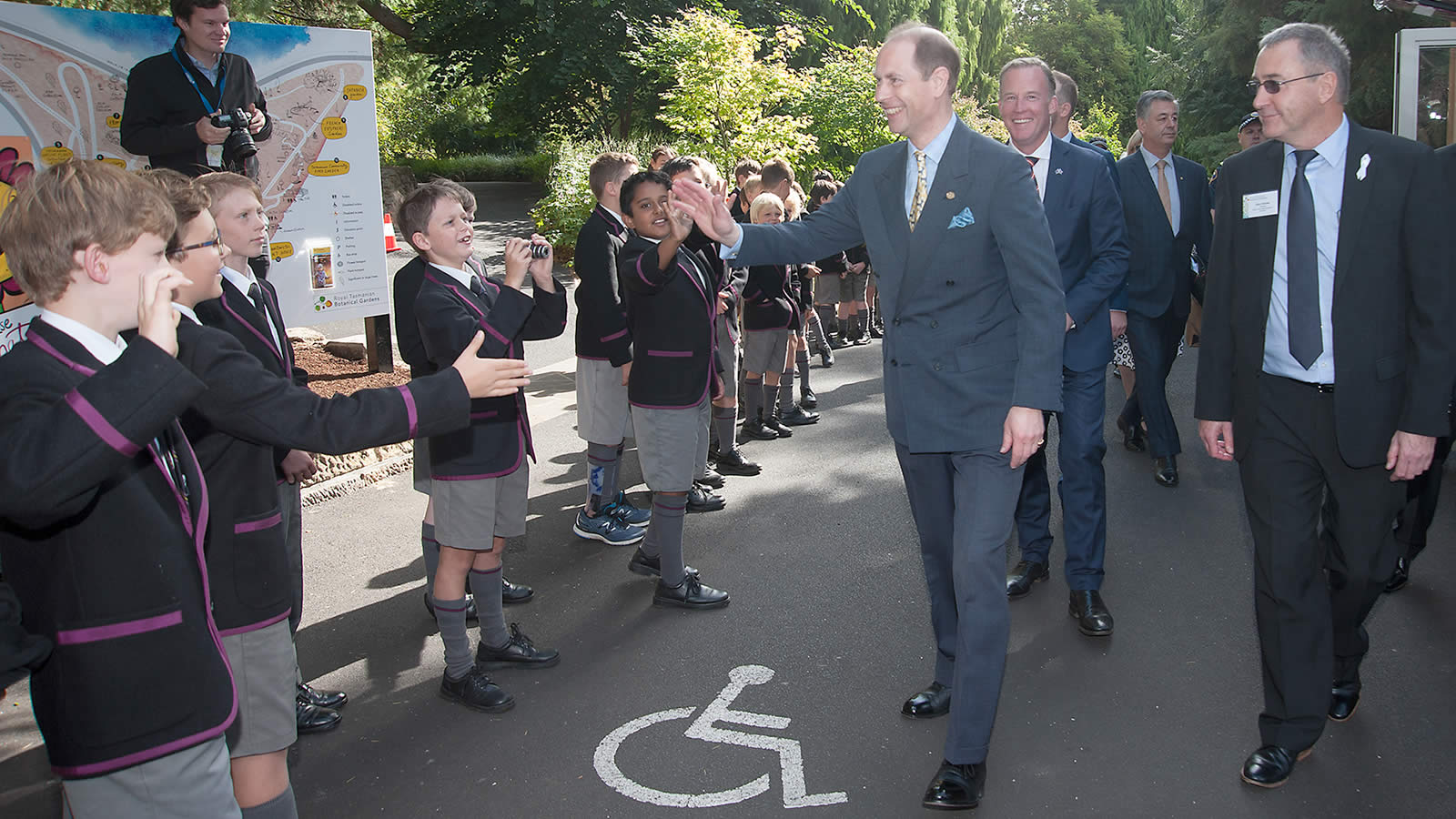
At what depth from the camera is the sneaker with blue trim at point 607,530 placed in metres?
6.58

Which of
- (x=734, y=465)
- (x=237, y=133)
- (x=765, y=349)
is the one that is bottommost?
(x=734, y=465)

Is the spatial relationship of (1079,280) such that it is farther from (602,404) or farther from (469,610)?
(469,610)

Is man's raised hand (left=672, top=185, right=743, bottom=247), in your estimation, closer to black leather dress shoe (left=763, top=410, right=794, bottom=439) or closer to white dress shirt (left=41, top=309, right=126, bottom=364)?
white dress shirt (left=41, top=309, right=126, bottom=364)

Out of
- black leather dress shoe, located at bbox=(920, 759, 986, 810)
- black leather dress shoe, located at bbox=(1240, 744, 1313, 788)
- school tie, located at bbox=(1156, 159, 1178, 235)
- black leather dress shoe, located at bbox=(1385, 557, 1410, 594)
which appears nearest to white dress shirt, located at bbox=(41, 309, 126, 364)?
black leather dress shoe, located at bbox=(920, 759, 986, 810)

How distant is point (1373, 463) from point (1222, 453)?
0.51 metres

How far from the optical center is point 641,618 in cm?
543

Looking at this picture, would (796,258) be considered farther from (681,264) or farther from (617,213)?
(617,213)

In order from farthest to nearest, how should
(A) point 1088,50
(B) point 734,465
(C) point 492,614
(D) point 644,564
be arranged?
(A) point 1088,50, (B) point 734,465, (D) point 644,564, (C) point 492,614

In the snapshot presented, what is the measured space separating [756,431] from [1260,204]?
219 inches

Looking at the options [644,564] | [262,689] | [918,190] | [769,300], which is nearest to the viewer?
[262,689]

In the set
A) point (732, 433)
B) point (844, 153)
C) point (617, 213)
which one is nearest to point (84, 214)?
point (617, 213)

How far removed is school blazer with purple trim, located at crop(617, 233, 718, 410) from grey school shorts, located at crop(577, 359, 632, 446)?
0.96 meters

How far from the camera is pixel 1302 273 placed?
3762mm

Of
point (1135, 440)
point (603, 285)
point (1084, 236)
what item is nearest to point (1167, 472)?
point (1135, 440)
